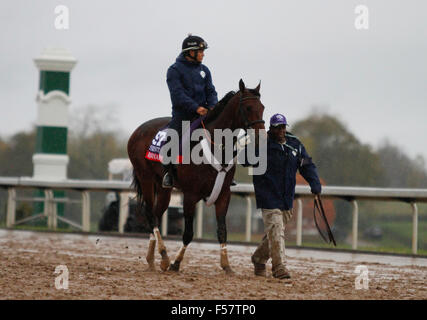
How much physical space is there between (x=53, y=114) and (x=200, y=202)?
735cm

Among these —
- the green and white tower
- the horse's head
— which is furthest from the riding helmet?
the green and white tower

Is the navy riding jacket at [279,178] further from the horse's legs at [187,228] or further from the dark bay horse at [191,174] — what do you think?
the horse's legs at [187,228]

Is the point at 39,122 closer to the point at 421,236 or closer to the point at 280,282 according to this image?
the point at 421,236

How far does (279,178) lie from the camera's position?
33.5ft

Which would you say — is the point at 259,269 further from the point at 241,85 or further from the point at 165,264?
the point at 241,85

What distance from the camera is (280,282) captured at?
9711mm

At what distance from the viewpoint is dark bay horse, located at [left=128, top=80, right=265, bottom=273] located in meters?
10.1

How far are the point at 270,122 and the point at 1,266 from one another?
127 inches

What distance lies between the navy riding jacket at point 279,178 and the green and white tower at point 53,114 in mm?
14870

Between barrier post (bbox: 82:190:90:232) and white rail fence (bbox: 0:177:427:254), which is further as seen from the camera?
barrier post (bbox: 82:190:90:232)

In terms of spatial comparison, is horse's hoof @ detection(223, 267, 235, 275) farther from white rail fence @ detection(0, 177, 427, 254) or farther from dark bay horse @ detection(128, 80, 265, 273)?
white rail fence @ detection(0, 177, 427, 254)

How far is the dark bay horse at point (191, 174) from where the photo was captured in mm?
10086

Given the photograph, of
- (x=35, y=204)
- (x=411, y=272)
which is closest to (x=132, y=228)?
(x=35, y=204)

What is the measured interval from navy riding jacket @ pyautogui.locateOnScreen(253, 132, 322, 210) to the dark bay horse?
45 cm
